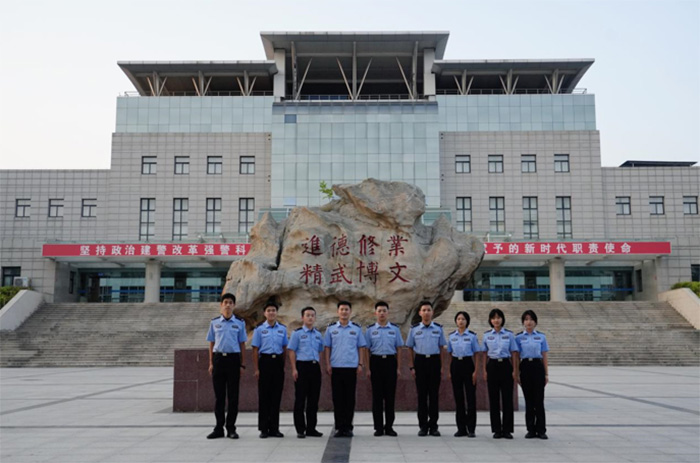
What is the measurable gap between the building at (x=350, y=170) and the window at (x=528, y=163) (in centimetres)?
5

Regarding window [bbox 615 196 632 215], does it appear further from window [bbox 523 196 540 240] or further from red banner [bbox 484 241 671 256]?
red banner [bbox 484 241 671 256]

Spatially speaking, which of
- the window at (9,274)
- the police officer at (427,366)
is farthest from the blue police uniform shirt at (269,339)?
the window at (9,274)

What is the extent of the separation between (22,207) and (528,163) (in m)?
27.5

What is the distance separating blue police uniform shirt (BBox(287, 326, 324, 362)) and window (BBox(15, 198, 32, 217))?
33.5m

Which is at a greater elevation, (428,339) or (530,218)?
(530,218)

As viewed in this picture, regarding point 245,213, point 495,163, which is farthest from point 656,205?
point 245,213

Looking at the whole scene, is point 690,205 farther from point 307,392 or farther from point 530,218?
point 307,392

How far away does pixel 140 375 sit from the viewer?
16.0 metres

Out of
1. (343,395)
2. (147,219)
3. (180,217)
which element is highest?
(180,217)

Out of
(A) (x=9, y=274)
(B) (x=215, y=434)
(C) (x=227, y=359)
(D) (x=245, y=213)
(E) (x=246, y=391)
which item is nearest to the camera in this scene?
(B) (x=215, y=434)

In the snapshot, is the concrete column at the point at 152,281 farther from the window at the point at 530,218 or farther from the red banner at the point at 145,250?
the window at the point at 530,218

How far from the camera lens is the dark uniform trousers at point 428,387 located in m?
6.92

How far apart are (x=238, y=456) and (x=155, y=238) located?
3113 cm

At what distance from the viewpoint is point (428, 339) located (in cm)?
704
